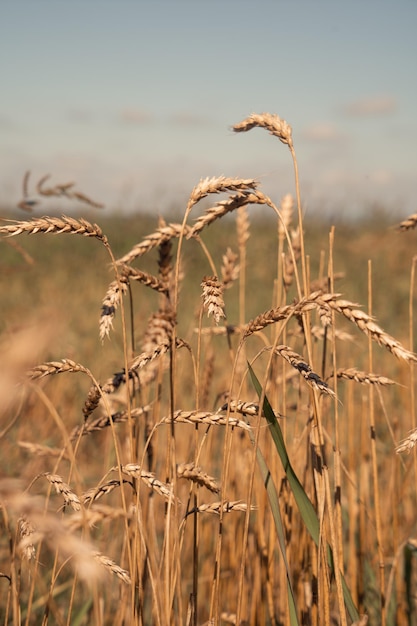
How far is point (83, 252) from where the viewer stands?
8.05 meters

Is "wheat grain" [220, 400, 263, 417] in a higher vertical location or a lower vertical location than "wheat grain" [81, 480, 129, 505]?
higher

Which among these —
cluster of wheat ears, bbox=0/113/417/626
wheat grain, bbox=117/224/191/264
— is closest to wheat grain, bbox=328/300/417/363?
cluster of wheat ears, bbox=0/113/417/626

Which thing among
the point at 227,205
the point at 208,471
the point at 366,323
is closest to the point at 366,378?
the point at 366,323

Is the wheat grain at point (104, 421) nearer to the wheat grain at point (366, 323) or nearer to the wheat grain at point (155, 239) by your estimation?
the wheat grain at point (155, 239)

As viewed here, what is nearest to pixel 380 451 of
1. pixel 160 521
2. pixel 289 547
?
pixel 160 521

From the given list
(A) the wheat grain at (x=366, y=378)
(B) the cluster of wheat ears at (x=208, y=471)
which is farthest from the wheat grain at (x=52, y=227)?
(A) the wheat grain at (x=366, y=378)

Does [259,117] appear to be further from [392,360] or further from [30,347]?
[392,360]

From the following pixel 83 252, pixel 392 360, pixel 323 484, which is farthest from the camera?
pixel 83 252

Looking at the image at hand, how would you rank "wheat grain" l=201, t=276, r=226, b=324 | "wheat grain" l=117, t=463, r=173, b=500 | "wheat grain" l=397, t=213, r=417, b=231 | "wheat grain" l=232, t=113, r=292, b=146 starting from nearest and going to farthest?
"wheat grain" l=201, t=276, r=226, b=324
"wheat grain" l=117, t=463, r=173, b=500
"wheat grain" l=232, t=113, r=292, b=146
"wheat grain" l=397, t=213, r=417, b=231

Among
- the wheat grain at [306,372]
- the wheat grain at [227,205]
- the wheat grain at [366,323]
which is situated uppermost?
the wheat grain at [227,205]

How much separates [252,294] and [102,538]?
5222 millimetres

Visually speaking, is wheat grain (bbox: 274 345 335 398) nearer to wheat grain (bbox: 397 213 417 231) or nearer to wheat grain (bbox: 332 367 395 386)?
wheat grain (bbox: 332 367 395 386)

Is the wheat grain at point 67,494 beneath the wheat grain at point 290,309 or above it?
beneath

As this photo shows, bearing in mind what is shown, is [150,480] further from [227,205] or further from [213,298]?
[227,205]
